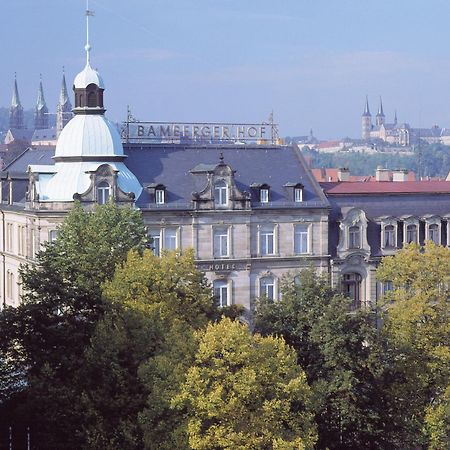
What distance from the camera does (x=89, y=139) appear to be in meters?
89.2

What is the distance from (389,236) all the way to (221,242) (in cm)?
1452

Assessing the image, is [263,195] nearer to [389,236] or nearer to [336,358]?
[389,236]

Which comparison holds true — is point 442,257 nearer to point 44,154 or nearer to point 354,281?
point 354,281

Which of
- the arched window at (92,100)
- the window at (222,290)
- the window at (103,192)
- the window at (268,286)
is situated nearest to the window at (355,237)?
the window at (268,286)

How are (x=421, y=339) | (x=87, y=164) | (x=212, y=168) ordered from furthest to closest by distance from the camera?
(x=212, y=168)
(x=87, y=164)
(x=421, y=339)

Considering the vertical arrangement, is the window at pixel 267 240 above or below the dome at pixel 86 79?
below

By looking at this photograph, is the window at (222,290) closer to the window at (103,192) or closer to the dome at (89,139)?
the window at (103,192)

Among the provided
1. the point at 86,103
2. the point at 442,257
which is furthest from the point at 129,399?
the point at 86,103

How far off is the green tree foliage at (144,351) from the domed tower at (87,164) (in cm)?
2289

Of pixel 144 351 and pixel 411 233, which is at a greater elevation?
pixel 411 233

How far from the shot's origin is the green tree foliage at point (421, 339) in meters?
63.2

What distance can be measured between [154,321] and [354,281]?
129ft

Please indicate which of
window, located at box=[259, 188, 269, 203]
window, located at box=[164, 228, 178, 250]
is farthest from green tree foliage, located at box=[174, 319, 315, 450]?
window, located at box=[259, 188, 269, 203]

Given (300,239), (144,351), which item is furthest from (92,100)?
(144,351)
